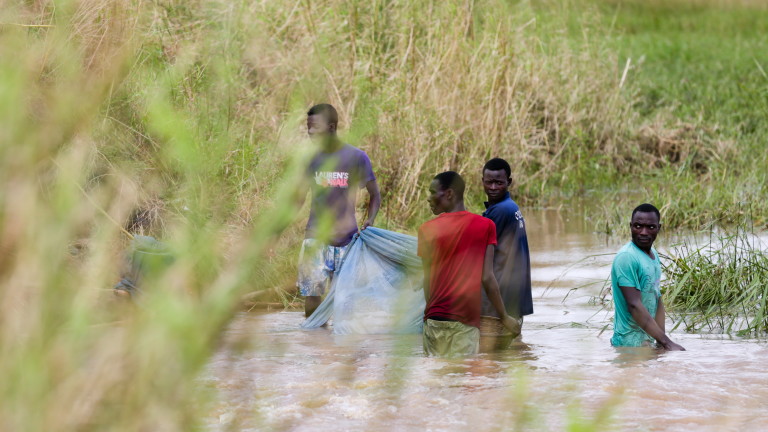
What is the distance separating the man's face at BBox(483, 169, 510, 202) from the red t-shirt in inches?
14.7

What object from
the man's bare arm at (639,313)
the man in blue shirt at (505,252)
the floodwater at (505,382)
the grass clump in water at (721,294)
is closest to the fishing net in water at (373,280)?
the floodwater at (505,382)

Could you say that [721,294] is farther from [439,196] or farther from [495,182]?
[439,196]

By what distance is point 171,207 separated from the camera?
6750mm

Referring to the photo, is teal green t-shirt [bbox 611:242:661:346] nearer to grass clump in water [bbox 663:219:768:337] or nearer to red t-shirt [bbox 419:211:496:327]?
red t-shirt [bbox 419:211:496:327]

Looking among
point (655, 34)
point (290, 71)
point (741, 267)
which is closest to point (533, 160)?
point (290, 71)

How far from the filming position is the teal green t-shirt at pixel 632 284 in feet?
17.4

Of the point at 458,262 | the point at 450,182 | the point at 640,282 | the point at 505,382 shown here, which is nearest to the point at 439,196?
the point at 450,182

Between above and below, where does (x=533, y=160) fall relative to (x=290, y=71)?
below

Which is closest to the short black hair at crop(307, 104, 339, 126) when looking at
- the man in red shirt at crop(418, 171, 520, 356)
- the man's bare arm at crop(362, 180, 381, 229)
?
the man's bare arm at crop(362, 180, 381, 229)

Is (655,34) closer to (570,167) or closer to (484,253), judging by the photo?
(570,167)

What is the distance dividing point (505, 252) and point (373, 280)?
101 centimetres

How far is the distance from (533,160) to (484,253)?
818 centimetres

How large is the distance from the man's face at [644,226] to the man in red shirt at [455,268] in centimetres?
70

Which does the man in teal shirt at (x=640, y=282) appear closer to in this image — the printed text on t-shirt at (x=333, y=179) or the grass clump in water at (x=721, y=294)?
the grass clump in water at (x=721, y=294)
